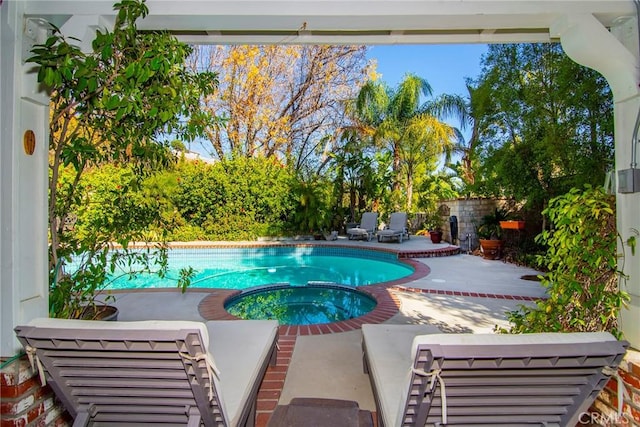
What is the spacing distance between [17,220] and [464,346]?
2.39 m

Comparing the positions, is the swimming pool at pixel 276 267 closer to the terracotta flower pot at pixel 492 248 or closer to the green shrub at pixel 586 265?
the terracotta flower pot at pixel 492 248

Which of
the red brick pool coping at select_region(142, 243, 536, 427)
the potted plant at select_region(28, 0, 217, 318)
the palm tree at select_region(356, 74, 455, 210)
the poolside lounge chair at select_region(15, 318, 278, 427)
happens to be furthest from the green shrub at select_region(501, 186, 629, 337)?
the palm tree at select_region(356, 74, 455, 210)

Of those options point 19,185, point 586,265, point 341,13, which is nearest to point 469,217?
point 586,265

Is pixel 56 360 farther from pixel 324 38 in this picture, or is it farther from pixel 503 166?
pixel 503 166

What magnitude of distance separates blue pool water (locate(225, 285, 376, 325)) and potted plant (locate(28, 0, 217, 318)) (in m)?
2.72

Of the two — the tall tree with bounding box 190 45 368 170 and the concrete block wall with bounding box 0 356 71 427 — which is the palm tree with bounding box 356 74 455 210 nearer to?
the tall tree with bounding box 190 45 368 170

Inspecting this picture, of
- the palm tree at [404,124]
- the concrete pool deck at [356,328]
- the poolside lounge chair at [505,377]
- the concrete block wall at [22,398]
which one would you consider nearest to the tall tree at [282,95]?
the palm tree at [404,124]

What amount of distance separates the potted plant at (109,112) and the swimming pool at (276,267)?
529 cm

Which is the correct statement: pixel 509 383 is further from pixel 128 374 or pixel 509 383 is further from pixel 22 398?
pixel 22 398

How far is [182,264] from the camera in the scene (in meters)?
11.8

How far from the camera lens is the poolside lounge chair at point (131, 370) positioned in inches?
60.4

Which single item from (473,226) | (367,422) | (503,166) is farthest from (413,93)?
(367,422)

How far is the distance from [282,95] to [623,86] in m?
16.7

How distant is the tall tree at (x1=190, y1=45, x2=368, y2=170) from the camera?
16.6 m
